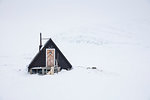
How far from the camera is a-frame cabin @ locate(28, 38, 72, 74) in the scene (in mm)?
19947

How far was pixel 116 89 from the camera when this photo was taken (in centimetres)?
1347

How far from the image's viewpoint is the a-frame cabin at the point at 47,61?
65.4ft

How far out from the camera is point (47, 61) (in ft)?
67.0

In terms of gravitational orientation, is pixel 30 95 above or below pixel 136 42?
below

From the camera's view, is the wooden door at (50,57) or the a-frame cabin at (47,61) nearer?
the a-frame cabin at (47,61)

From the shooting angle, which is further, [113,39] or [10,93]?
[113,39]

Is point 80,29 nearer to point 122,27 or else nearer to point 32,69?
point 122,27

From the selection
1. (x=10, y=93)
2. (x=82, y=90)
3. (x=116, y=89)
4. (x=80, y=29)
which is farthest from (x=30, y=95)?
(x=80, y=29)

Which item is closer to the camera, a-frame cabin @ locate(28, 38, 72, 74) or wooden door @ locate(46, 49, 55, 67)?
a-frame cabin @ locate(28, 38, 72, 74)

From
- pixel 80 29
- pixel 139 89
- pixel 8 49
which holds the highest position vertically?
pixel 80 29

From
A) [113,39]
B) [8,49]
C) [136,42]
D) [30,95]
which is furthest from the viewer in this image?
[113,39]

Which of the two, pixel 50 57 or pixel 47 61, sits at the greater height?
pixel 50 57

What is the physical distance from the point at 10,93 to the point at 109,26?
78.2m

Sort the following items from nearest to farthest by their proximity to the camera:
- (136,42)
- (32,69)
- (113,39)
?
(32,69) < (136,42) < (113,39)
